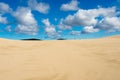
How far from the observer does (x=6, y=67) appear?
18.2 ft

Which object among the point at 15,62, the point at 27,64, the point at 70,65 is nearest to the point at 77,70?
the point at 70,65

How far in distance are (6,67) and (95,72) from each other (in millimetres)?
2617

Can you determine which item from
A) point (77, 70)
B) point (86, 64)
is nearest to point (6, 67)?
point (77, 70)

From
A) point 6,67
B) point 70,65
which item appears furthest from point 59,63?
point 6,67

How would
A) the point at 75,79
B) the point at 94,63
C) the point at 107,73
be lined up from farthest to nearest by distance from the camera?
the point at 94,63 → the point at 107,73 → the point at 75,79

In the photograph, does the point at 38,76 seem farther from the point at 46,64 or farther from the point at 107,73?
the point at 107,73

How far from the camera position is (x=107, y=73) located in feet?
17.5

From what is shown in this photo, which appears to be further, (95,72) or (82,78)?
(95,72)

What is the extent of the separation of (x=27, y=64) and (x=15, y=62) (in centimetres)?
50

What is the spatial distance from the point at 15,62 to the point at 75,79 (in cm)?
228

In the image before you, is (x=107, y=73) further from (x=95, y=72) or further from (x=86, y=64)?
(x=86, y=64)

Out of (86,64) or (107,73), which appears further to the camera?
(86,64)

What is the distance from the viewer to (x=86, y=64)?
6145 mm

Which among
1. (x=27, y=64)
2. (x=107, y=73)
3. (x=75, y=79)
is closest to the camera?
(x=75, y=79)
